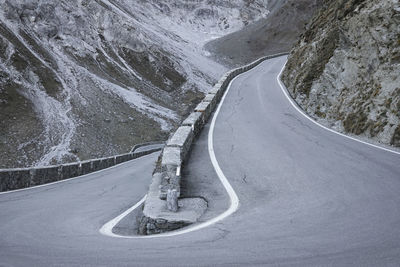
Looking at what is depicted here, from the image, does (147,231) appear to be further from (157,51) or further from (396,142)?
(157,51)

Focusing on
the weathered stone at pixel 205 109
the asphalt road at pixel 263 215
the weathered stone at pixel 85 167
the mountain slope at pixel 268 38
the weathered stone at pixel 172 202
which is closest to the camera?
the asphalt road at pixel 263 215

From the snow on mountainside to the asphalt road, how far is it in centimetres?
1987

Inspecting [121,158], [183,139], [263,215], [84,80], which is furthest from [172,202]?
[84,80]

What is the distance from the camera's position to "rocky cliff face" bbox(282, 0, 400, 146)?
11.6 metres

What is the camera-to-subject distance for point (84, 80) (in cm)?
4138

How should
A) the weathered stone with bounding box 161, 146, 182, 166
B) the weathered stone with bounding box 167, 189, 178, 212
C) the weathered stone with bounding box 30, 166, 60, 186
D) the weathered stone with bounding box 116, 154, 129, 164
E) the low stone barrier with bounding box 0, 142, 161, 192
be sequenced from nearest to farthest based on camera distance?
1. the weathered stone with bounding box 167, 189, 178, 212
2. the weathered stone with bounding box 161, 146, 182, 166
3. the low stone barrier with bounding box 0, 142, 161, 192
4. the weathered stone with bounding box 30, 166, 60, 186
5. the weathered stone with bounding box 116, 154, 129, 164

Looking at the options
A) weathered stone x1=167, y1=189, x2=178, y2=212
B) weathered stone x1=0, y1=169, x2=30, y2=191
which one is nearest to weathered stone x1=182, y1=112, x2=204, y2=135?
weathered stone x1=167, y1=189, x2=178, y2=212

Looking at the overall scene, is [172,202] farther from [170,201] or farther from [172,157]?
[172,157]

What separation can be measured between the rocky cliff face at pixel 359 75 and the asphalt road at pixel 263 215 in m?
1.49

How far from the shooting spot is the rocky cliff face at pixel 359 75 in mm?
11648

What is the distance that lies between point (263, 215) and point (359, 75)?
11500 mm

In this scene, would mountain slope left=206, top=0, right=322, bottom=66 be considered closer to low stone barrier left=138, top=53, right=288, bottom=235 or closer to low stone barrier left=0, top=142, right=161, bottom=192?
low stone barrier left=0, top=142, right=161, bottom=192

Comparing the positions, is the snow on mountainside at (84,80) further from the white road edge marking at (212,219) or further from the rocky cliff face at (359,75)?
the white road edge marking at (212,219)

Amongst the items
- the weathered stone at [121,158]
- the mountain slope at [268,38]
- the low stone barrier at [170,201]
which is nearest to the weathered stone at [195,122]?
the low stone barrier at [170,201]
